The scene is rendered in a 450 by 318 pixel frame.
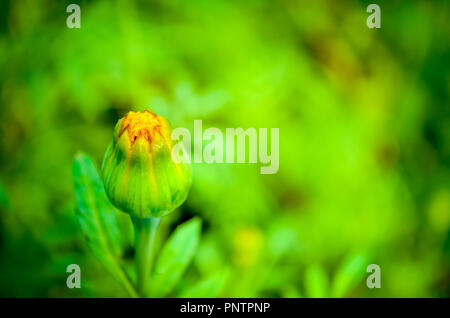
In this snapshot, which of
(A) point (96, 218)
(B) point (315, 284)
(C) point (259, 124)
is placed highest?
(C) point (259, 124)

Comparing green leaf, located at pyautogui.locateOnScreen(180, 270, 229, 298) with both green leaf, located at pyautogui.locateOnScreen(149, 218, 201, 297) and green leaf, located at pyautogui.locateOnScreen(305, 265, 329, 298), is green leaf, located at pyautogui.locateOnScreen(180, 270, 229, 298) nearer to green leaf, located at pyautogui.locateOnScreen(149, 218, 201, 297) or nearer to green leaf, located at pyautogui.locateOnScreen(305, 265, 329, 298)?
green leaf, located at pyautogui.locateOnScreen(149, 218, 201, 297)

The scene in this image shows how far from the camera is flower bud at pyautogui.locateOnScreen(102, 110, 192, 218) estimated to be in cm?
48

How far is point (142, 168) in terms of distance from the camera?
49cm

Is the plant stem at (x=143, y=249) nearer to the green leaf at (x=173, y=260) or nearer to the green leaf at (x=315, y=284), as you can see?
the green leaf at (x=173, y=260)

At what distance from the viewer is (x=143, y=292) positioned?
57cm

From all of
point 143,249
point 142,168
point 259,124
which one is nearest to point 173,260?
point 143,249

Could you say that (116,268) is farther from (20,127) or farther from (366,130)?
(366,130)

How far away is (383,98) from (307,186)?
0.33m

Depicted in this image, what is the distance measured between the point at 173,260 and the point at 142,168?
0.15 meters

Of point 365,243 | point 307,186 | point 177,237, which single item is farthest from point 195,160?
point 365,243

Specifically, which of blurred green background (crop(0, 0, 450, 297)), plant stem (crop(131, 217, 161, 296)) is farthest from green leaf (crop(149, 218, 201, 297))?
blurred green background (crop(0, 0, 450, 297))

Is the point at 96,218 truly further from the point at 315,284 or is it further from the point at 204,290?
the point at 315,284

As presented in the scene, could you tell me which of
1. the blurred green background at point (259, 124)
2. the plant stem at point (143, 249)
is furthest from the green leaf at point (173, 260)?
the blurred green background at point (259, 124)

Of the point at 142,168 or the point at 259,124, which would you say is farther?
the point at 259,124
